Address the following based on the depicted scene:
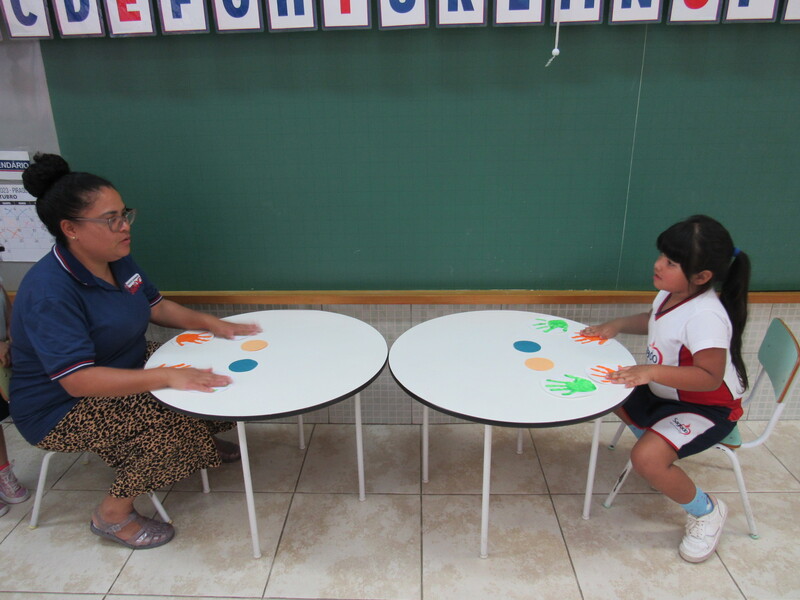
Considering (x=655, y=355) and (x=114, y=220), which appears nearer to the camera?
(x=114, y=220)

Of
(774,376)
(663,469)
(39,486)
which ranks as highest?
(774,376)

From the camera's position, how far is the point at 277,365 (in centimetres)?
171

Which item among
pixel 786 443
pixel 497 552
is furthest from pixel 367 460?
pixel 786 443

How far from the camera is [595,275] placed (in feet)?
7.41

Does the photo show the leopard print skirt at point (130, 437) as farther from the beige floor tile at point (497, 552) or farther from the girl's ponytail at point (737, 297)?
the girl's ponytail at point (737, 297)

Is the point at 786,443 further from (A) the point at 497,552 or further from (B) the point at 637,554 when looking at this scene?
(A) the point at 497,552

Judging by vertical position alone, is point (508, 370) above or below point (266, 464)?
above

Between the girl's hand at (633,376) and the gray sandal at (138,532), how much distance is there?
5.39ft

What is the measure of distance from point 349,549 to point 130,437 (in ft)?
2.79

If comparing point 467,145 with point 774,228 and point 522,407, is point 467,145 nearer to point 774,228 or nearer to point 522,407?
point 522,407

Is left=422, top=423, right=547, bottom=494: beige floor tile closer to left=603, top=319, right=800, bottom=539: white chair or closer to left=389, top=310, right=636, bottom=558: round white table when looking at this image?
left=389, top=310, right=636, bottom=558: round white table

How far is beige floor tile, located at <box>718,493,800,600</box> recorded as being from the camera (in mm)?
1633

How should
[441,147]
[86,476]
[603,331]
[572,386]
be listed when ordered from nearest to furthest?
[572,386], [603,331], [441,147], [86,476]

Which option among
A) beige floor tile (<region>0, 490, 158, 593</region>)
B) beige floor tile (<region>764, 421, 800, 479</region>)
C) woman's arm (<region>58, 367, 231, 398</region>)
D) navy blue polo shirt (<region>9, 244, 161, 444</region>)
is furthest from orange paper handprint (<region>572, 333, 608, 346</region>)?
beige floor tile (<region>0, 490, 158, 593</region>)
